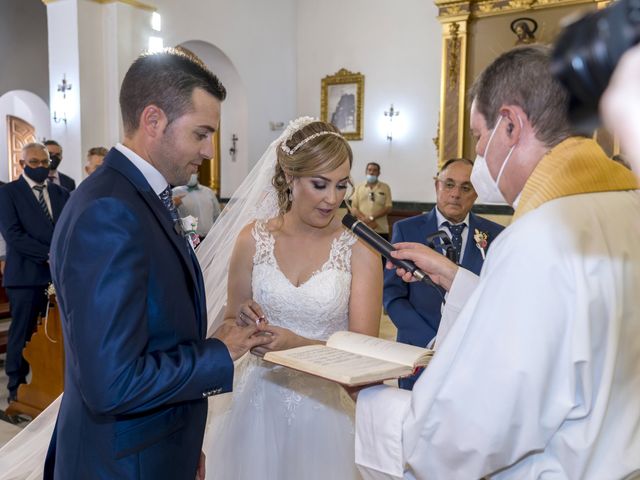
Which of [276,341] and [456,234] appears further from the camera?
[456,234]

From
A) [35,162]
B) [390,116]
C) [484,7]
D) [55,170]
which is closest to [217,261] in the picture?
[35,162]

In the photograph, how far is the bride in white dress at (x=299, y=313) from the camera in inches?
97.9

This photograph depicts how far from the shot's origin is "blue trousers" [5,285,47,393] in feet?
17.2

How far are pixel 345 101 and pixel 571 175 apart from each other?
36.4 ft

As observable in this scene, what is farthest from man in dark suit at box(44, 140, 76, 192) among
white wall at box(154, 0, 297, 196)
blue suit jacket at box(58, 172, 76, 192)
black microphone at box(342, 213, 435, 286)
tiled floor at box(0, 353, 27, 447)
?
black microphone at box(342, 213, 435, 286)

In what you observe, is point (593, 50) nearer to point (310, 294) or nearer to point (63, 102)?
point (310, 294)

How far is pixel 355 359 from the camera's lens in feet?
5.95

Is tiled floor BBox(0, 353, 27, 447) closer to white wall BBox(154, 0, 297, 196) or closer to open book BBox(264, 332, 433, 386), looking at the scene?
open book BBox(264, 332, 433, 386)

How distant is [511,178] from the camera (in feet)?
5.22

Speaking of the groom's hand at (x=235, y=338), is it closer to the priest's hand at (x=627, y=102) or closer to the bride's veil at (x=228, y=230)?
the bride's veil at (x=228, y=230)

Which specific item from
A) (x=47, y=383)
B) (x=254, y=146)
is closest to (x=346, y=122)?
(x=254, y=146)

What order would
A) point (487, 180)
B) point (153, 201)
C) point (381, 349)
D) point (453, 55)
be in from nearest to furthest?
point (153, 201) < point (487, 180) < point (381, 349) < point (453, 55)

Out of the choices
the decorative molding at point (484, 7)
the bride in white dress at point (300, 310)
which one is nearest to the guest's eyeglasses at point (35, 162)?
the bride in white dress at point (300, 310)

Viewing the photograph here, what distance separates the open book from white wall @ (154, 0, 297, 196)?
906 cm
